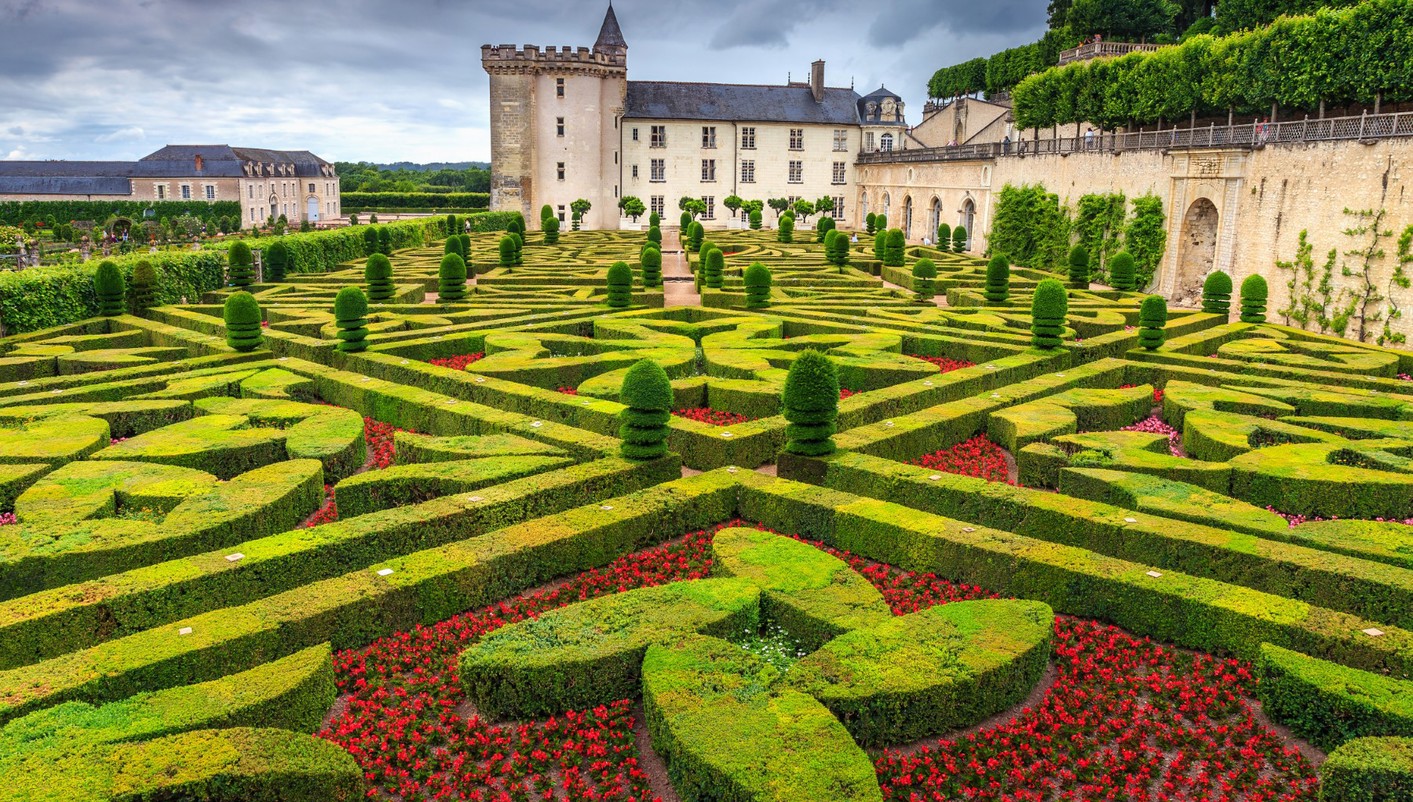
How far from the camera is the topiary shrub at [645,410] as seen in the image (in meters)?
11.4

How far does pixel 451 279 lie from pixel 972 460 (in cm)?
1652

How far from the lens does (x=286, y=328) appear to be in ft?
69.5

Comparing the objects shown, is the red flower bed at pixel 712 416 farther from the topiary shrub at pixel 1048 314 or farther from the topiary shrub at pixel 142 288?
the topiary shrub at pixel 142 288

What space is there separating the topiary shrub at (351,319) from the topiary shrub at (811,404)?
9.86m

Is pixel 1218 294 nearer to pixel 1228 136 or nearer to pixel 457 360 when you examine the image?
pixel 1228 136

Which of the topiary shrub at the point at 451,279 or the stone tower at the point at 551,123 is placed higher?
the stone tower at the point at 551,123

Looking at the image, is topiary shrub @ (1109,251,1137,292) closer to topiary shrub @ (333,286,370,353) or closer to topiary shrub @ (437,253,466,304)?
topiary shrub @ (437,253,466,304)

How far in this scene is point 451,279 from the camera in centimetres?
2534

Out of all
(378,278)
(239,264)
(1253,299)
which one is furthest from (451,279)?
(1253,299)

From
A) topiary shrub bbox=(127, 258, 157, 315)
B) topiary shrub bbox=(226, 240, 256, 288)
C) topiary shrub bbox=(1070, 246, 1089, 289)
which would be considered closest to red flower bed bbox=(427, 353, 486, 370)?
topiary shrub bbox=(127, 258, 157, 315)

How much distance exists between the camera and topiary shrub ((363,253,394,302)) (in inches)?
975

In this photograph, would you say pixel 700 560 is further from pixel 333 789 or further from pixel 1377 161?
pixel 1377 161

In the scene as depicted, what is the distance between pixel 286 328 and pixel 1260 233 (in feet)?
87.4

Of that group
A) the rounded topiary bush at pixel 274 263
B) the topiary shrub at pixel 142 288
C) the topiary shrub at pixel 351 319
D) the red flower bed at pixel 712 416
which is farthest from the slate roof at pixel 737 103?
the red flower bed at pixel 712 416
